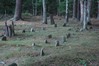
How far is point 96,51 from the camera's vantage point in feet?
35.5

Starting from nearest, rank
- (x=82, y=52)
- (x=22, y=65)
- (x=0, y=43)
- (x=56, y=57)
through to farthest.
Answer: (x=22, y=65) → (x=56, y=57) → (x=82, y=52) → (x=0, y=43)

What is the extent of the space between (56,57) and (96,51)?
2156 millimetres

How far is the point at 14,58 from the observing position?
9.75 m

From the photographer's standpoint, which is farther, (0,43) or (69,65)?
(0,43)

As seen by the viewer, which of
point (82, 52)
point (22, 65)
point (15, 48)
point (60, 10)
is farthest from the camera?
point (60, 10)

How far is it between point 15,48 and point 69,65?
3.59 meters

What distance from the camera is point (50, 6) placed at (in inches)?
1996

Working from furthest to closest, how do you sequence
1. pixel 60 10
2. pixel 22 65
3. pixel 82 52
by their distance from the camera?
pixel 60 10, pixel 82 52, pixel 22 65

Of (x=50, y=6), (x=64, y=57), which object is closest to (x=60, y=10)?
(x=50, y=6)

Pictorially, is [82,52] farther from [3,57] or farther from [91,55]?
[3,57]

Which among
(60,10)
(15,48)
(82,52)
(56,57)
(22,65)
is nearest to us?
(22,65)

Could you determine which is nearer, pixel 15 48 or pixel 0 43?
pixel 15 48

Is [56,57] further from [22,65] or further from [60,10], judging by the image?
[60,10]

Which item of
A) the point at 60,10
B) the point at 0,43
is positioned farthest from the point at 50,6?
the point at 0,43
